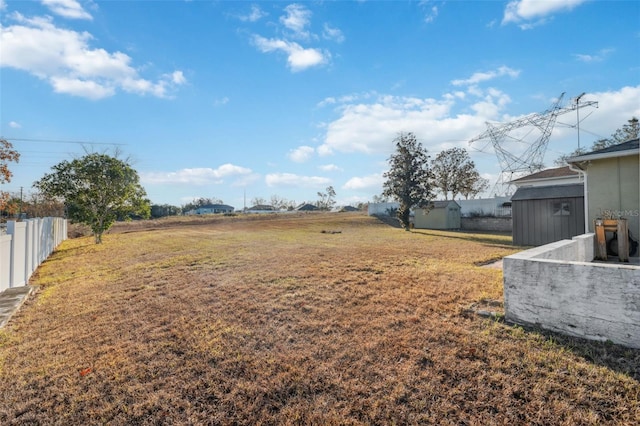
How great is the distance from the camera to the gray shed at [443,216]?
74.1 feet

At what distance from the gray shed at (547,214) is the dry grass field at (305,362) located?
8083 millimetres

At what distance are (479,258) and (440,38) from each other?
257 inches

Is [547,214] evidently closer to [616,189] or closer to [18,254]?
[616,189]

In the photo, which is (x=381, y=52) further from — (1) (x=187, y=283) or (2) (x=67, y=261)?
(2) (x=67, y=261)

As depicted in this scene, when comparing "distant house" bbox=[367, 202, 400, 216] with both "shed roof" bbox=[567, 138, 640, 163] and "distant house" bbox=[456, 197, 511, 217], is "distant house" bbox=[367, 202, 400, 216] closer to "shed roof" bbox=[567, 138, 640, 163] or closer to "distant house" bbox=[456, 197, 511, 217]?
"distant house" bbox=[456, 197, 511, 217]

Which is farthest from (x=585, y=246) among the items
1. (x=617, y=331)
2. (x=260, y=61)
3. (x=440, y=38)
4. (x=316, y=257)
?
(x=260, y=61)

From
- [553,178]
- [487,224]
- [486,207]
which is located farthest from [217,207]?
[553,178]

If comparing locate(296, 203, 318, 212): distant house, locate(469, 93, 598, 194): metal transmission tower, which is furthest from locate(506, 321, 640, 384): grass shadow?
locate(296, 203, 318, 212): distant house

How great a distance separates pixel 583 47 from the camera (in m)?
8.50

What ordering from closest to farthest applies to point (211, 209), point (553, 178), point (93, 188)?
point (553, 178) → point (93, 188) → point (211, 209)

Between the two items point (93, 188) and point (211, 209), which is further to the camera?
point (211, 209)

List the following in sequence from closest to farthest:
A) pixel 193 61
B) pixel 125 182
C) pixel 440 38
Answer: pixel 440 38, pixel 193 61, pixel 125 182

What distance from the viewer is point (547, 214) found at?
34.7ft

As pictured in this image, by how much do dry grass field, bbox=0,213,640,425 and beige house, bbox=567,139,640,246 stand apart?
3817 mm
